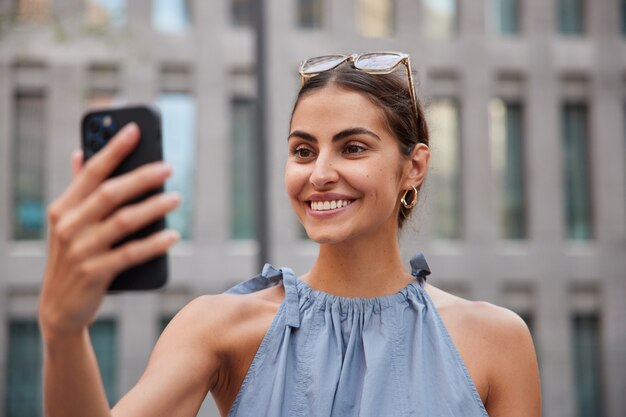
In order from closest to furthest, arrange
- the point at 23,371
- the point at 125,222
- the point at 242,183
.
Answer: the point at 125,222
the point at 23,371
the point at 242,183

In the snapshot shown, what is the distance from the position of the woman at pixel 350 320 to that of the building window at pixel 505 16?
14.9 m

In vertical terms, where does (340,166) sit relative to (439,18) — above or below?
below

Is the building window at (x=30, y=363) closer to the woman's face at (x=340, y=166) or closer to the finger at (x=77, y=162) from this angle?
the woman's face at (x=340, y=166)

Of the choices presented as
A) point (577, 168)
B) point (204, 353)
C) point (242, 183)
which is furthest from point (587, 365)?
point (204, 353)

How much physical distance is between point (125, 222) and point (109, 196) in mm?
46

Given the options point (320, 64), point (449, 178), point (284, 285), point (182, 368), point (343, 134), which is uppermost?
point (320, 64)

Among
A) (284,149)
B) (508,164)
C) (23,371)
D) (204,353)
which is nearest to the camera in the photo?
(204,353)

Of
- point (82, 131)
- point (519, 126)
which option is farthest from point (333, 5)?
point (82, 131)

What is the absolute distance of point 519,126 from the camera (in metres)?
16.4

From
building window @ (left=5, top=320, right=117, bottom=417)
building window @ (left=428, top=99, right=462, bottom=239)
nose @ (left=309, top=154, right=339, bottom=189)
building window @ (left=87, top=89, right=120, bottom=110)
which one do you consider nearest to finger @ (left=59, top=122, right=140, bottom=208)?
nose @ (left=309, top=154, right=339, bottom=189)

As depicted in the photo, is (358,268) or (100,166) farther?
(358,268)

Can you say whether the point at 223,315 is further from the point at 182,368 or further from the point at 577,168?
the point at 577,168

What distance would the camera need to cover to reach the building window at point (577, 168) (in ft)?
54.0

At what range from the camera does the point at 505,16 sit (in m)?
16.4
